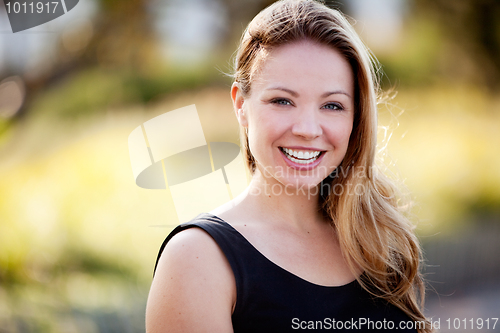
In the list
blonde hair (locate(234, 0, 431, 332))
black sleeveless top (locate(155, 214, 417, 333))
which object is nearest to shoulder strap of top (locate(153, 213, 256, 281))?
black sleeveless top (locate(155, 214, 417, 333))

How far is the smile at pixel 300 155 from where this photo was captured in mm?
1341

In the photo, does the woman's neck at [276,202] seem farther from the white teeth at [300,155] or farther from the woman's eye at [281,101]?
the woman's eye at [281,101]

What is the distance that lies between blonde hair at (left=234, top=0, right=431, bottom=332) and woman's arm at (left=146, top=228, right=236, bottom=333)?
530 mm

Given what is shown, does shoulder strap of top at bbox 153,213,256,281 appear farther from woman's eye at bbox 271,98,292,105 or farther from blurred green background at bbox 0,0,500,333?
blurred green background at bbox 0,0,500,333

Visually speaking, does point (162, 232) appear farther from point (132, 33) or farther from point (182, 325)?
point (182, 325)

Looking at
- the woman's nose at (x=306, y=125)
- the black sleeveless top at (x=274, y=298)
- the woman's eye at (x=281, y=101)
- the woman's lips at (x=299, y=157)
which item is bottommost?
the black sleeveless top at (x=274, y=298)

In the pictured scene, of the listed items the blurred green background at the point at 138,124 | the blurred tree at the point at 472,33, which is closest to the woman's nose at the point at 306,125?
the blurred green background at the point at 138,124

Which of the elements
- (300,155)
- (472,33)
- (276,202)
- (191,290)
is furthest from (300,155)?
(472,33)

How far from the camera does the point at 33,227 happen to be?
368 centimetres

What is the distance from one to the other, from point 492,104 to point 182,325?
468 cm

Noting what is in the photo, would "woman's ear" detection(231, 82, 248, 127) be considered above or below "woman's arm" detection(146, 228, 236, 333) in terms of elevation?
above

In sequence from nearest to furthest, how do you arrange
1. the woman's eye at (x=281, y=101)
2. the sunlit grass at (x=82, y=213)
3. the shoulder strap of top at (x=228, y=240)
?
the shoulder strap of top at (x=228, y=240), the woman's eye at (x=281, y=101), the sunlit grass at (x=82, y=213)

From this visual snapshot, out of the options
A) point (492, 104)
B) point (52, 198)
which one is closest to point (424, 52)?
point (492, 104)

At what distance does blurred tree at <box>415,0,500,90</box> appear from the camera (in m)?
4.53
